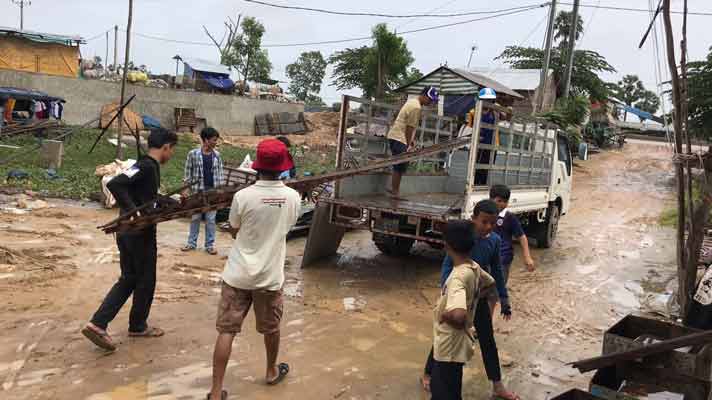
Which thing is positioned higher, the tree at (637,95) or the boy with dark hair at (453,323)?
the tree at (637,95)

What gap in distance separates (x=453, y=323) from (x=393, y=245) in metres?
5.34

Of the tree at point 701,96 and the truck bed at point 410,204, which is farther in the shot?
the tree at point 701,96

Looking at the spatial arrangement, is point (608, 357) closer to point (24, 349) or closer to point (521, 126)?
point (24, 349)

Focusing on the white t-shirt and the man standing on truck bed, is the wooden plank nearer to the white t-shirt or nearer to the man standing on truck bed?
the white t-shirt

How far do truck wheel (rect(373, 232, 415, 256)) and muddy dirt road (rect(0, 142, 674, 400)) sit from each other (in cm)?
16

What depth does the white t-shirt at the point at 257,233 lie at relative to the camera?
137 inches

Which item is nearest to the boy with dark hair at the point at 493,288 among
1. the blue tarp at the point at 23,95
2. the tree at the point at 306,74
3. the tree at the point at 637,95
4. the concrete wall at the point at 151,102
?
the blue tarp at the point at 23,95

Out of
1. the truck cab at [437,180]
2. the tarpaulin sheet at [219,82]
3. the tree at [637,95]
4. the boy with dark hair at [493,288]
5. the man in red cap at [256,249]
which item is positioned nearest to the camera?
the man in red cap at [256,249]

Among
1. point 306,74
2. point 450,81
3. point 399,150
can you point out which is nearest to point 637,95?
point 306,74

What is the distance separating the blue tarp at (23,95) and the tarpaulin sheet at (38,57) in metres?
3.90

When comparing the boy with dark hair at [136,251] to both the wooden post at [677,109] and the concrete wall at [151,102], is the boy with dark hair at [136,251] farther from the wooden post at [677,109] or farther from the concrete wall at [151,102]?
the concrete wall at [151,102]

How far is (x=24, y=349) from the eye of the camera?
4.09 m

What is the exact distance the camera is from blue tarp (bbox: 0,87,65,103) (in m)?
17.1

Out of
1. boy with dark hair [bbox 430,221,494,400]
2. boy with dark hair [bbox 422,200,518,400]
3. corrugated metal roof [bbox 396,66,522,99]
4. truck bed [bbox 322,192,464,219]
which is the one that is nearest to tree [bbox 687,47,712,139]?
corrugated metal roof [bbox 396,66,522,99]
